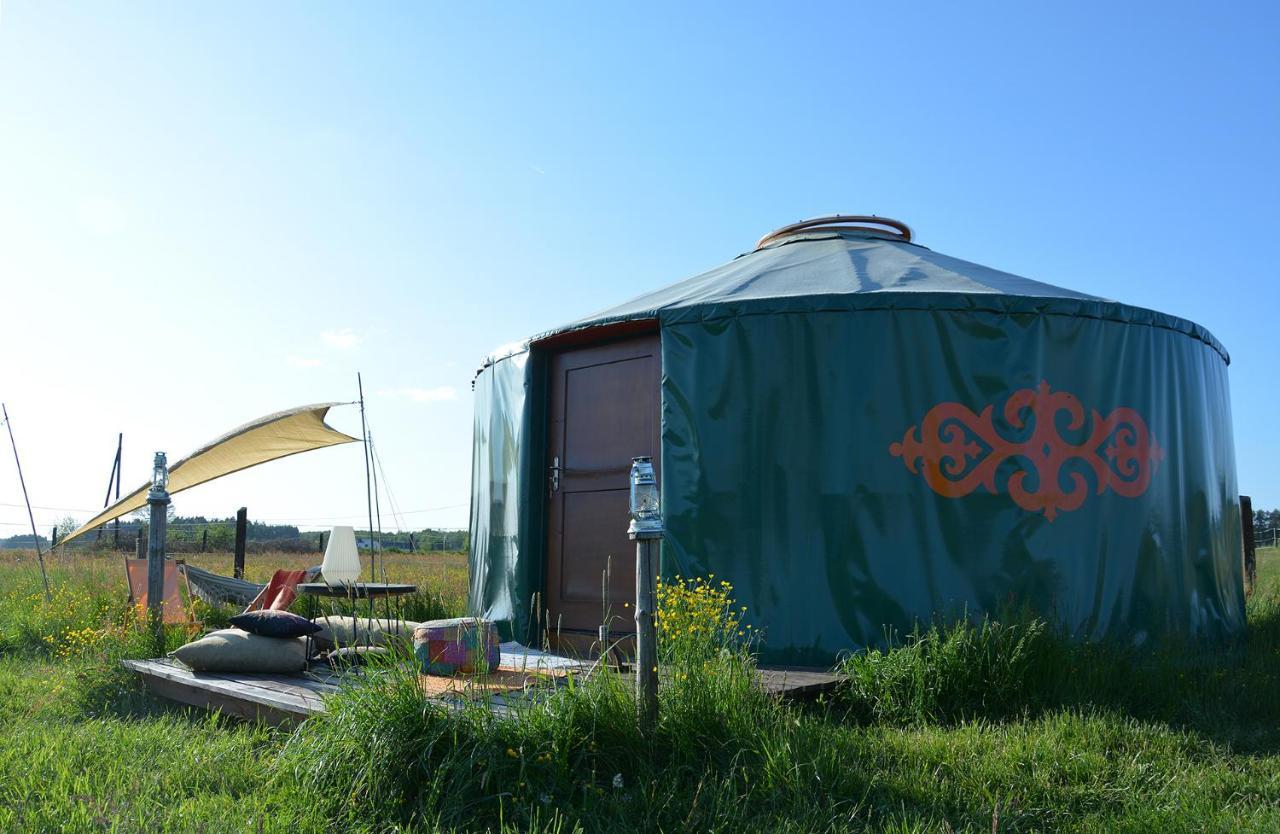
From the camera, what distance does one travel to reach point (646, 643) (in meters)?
3.06

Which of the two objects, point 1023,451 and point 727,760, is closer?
point 727,760

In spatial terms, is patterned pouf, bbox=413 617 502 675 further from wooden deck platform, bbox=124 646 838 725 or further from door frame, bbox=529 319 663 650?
door frame, bbox=529 319 663 650

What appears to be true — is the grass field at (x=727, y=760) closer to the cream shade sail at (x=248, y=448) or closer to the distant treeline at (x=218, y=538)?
the cream shade sail at (x=248, y=448)

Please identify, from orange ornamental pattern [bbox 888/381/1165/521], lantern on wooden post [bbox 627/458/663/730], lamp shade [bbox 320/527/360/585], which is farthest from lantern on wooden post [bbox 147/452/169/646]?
orange ornamental pattern [bbox 888/381/1165/521]

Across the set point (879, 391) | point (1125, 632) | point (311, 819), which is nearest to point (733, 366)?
point (879, 391)

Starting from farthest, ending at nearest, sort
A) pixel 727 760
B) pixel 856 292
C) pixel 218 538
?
1. pixel 218 538
2. pixel 856 292
3. pixel 727 760

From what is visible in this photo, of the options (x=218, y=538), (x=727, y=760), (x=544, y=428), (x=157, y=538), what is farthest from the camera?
(x=218, y=538)

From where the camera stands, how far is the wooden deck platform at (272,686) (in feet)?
12.3

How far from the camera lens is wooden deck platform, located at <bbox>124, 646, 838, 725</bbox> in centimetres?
375

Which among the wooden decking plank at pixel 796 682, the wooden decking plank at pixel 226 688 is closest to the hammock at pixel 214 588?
the wooden decking plank at pixel 226 688

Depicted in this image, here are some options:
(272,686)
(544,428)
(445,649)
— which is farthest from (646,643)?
(544,428)

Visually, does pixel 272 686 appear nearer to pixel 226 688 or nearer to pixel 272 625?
pixel 226 688

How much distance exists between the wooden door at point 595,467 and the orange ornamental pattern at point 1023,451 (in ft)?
4.45

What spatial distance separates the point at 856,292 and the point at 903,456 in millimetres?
815
